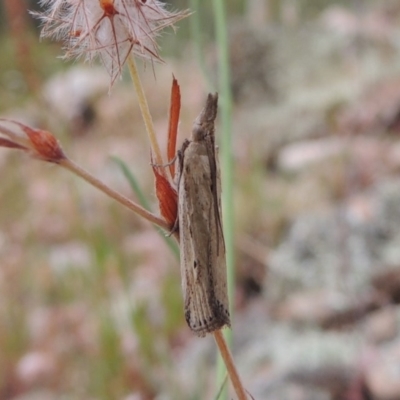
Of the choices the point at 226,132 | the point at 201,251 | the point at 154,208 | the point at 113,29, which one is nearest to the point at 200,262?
the point at 201,251

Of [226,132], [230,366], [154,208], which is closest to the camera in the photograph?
[230,366]

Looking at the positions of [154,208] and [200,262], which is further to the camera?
[154,208]

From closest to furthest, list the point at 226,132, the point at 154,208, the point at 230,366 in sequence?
1. the point at 230,366
2. the point at 226,132
3. the point at 154,208

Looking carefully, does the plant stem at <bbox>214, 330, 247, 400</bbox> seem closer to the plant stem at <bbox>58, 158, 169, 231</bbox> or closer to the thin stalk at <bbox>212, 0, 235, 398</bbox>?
the plant stem at <bbox>58, 158, 169, 231</bbox>

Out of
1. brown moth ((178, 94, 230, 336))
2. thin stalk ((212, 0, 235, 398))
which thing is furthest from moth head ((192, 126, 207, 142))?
thin stalk ((212, 0, 235, 398))

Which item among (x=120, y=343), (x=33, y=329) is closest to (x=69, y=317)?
(x=33, y=329)

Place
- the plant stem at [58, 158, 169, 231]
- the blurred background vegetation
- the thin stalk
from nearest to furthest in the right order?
1. the plant stem at [58, 158, 169, 231]
2. the thin stalk
3. the blurred background vegetation

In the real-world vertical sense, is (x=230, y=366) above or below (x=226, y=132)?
below

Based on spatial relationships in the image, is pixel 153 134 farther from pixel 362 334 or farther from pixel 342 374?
pixel 362 334

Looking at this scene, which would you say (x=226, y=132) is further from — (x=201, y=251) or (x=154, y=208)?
(x=154, y=208)
